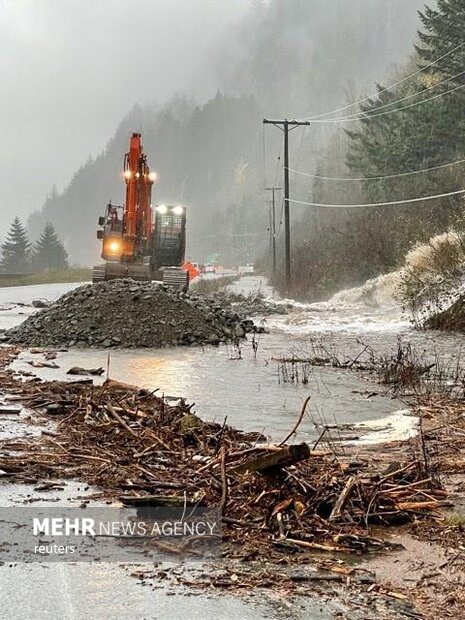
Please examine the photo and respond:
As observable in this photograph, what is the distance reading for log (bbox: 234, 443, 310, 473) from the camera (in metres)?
4.34

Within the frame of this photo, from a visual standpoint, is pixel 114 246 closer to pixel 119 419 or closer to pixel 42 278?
pixel 119 419

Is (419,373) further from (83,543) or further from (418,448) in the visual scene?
(83,543)

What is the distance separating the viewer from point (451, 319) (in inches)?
758

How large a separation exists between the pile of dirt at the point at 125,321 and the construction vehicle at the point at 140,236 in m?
6.79

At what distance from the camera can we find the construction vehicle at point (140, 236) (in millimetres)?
25594

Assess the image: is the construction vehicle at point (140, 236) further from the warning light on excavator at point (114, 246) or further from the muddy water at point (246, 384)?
the muddy water at point (246, 384)

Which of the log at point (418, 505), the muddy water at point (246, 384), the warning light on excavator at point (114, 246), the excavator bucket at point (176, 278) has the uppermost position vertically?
the warning light on excavator at point (114, 246)

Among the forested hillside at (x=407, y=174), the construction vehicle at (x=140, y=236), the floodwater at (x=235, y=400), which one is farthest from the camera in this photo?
the forested hillside at (x=407, y=174)

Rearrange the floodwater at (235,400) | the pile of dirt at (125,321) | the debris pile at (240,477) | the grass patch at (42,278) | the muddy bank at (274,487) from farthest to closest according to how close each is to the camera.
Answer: the grass patch at (42,278), the pile of dirt at (125,321), the debris pile at (240,477), the muddy bank at (274,487), the floodwater at (235,400)

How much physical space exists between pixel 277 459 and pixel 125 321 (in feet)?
43.0

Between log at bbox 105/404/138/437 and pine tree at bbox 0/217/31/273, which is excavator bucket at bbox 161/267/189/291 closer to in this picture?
log at bbox 105/404/138/437

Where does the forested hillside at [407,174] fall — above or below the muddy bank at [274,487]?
above

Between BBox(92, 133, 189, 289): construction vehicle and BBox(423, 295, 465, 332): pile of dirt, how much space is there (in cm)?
943

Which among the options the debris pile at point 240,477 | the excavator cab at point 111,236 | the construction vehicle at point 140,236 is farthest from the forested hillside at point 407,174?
the debris pile at point 240,477
